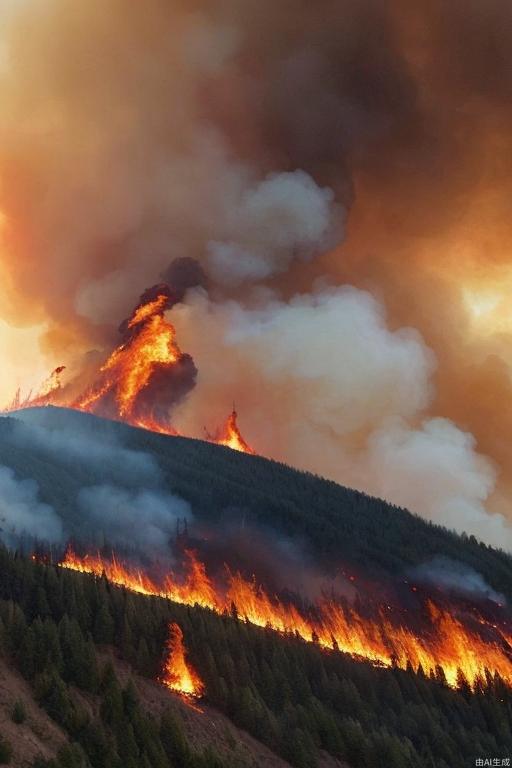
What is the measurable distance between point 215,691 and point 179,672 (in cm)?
684

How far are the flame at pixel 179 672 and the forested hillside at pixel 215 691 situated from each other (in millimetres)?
1523

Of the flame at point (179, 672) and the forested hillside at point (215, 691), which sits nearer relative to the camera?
the forested hillside at point (215, 691)

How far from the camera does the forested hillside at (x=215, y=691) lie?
7944cm

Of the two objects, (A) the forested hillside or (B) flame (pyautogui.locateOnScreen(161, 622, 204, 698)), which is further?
(B) flame (pyautogui.locateOnScreen(161, 622, 204, 698))

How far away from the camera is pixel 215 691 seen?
349 ft

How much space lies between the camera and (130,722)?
81.3 metres

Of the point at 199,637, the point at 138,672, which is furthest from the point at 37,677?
the point at 199,637

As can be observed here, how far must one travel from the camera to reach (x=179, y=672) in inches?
4331

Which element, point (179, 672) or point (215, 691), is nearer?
point (215, 691)

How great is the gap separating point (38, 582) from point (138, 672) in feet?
76.9

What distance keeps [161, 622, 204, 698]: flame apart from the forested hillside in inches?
60.0

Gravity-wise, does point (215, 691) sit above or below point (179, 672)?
below

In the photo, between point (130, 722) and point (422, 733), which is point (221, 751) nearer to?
point (130, 722)

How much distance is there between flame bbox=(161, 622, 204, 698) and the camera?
105375 millimetres
